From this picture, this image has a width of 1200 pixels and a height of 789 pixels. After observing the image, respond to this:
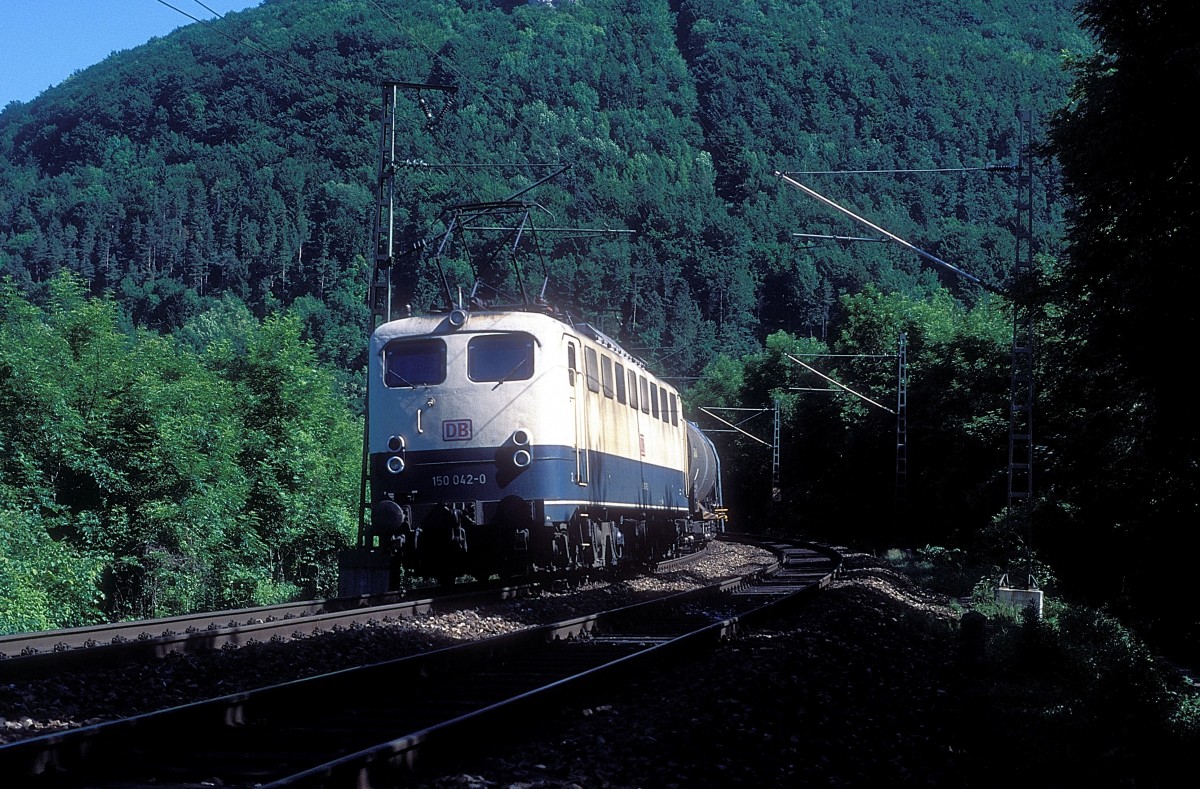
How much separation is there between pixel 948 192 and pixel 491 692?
89.8 metres

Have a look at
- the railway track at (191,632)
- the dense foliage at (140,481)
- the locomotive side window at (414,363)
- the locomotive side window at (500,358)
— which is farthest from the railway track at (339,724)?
the dense foliage at (140,481)

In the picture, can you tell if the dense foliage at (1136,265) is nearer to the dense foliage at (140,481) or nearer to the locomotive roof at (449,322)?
the locomotive roof at (449,322)

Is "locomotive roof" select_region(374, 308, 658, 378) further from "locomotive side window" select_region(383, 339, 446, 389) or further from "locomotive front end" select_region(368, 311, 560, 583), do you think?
"locomotive side window" select_region(383, 339, 446, 389)

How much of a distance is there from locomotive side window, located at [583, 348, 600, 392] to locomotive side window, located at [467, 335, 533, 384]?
142cm

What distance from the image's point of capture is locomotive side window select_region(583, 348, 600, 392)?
55.1 feet

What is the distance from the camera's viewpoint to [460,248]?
50.2m

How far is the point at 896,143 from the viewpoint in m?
132

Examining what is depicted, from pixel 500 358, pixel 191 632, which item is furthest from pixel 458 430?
pixel 191 632

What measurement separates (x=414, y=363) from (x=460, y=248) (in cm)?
3515

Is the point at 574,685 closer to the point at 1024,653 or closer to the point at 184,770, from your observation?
the point at 184,770

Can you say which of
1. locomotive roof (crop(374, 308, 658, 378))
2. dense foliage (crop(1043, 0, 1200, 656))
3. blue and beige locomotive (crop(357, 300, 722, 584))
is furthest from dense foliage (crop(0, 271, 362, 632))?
dense foliage (crop(1043, 0, 1200, 656))

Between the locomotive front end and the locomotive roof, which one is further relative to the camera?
the locomotive roof

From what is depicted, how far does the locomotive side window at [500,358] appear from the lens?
15414 millimetres

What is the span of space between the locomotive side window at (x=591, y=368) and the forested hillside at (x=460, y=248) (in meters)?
3.48
